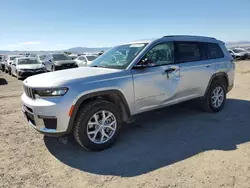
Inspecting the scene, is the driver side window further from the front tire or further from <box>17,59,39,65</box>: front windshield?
<box>17,59,39,65</box>: front windshield

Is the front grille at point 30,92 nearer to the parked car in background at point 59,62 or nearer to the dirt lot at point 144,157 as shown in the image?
the dirt lot at point 144,157

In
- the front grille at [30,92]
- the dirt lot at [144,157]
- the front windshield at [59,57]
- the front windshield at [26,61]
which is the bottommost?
the dirt lot at [144,157]

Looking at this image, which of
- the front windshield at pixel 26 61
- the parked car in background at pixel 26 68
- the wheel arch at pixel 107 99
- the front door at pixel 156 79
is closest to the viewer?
the wheel arch at pixel 107 99

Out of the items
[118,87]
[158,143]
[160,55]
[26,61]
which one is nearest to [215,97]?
[160,55]

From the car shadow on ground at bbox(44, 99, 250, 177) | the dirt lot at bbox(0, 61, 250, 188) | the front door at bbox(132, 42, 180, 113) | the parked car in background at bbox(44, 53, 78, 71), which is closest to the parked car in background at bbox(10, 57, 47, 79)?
the parked car in background at bbox(44, 53, 78, 71)

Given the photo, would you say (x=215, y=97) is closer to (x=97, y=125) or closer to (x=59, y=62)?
(x=97, y=125)

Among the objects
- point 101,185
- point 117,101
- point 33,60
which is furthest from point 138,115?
point 33,60

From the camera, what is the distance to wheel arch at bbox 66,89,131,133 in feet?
11.4

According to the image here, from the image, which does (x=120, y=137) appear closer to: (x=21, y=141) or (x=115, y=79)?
(x=115, y=79)

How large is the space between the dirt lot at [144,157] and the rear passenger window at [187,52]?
4.62ft

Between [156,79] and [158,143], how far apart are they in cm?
118

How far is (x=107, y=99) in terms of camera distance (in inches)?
157

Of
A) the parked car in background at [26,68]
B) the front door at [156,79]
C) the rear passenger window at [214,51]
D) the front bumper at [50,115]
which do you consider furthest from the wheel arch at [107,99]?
the parked car in background at [26,68]

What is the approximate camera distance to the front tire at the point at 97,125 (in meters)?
3.58
